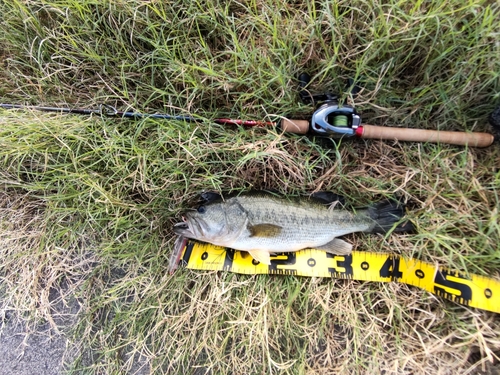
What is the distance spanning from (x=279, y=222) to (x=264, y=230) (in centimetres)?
13

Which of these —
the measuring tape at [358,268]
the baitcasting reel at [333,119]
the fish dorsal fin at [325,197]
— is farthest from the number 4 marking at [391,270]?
the baitcasting reel at [333,119]

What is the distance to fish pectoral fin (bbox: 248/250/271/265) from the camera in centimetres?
211

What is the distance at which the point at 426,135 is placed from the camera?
2.04 m

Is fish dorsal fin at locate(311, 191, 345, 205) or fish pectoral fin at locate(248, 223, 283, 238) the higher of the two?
fish dorsal fin at locate(311, 191, 345, 205)

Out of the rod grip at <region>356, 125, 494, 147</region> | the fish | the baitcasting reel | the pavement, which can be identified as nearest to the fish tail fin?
the fish

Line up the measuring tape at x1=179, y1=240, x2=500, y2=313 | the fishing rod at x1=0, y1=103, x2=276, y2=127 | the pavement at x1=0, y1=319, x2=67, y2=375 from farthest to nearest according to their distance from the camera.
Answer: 1. the pavement at x1=0, y1=319, x2=67, y2=375
2. the fishing rod at x1=0, y1=103, x2=276, y2=127
3. the measuring tape at x1=179, y1=240, x2=500, y2=313

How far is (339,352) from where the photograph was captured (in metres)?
2.14

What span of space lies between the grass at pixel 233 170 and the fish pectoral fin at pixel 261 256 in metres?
0.22

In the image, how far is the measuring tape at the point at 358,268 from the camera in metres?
1.93

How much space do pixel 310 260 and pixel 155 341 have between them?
1.41 m

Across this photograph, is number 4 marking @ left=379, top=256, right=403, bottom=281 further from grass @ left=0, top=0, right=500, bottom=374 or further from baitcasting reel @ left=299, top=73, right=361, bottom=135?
baitcasting reel @ left=299, top=73, right=361, bottom=135

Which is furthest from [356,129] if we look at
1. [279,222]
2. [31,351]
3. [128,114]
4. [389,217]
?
[31,351]

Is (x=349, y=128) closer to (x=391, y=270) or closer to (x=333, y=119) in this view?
(x=333, y=119)

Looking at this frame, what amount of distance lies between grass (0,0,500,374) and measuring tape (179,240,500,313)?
0.09 meters
